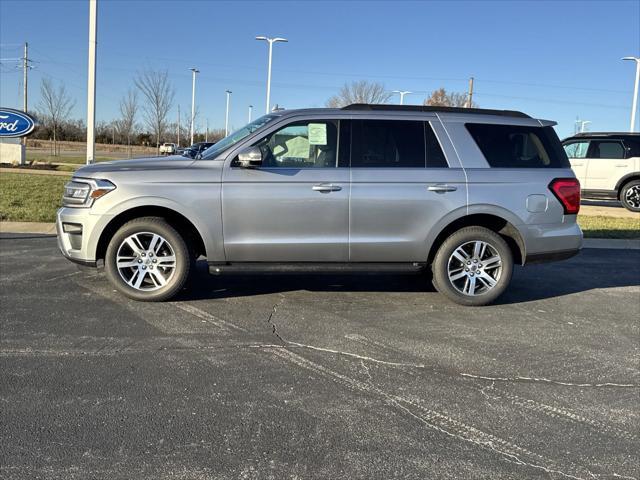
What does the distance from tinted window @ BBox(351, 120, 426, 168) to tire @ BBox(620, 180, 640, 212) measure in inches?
504

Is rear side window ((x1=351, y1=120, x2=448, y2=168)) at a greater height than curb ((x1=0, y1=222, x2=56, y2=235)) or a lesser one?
greater

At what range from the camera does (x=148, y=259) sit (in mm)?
5465

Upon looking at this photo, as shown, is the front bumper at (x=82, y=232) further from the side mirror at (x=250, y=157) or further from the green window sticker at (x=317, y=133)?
the green window sticker at (x=317, y=133)

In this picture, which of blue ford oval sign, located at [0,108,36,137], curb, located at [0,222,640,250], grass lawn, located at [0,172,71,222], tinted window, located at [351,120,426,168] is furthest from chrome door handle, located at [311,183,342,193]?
blue ford oval sign, located at [0,108,36,137]

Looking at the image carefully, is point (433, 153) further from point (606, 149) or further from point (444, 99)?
point (444, 99)

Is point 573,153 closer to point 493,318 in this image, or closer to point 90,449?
point 493,318

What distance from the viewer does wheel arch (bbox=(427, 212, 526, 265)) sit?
5.76 m

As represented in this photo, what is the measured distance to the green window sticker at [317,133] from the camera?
5578 millimetres

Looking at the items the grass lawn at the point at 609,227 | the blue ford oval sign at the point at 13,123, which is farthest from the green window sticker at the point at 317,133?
the blue ford oval sign at the point at 13,123

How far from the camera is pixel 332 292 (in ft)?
20.3

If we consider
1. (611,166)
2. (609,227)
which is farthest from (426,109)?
(611,166)

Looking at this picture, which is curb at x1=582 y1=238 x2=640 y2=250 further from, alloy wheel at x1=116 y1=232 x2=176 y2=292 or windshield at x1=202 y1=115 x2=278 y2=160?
alloy wheel at x1=116 y1=232 x2=176 y2=292

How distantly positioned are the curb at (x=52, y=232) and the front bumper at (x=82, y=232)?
183 inches

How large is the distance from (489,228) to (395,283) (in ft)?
4.45
